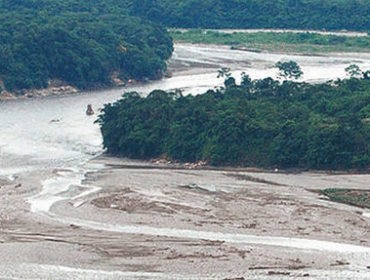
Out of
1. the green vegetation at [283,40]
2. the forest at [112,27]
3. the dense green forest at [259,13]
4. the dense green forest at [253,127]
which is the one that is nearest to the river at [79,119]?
the forest at [112,27]

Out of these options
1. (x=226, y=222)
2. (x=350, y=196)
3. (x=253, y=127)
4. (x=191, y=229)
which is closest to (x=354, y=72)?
(x=253, y=127)

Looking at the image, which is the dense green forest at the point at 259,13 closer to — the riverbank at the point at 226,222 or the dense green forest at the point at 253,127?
the dense green forest at the point at 253,127

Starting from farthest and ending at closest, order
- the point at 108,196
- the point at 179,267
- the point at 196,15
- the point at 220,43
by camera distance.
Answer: the point at 196,15 < the point at 220,43 < the point at 108,196 < the point at 179,267

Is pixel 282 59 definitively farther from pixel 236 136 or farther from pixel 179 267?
pixel 179 267

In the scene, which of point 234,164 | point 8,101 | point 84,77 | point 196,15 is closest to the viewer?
point 234,164

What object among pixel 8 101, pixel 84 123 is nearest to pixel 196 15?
pixel 8 101

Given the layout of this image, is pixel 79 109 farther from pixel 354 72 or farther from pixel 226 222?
pixel 226 222

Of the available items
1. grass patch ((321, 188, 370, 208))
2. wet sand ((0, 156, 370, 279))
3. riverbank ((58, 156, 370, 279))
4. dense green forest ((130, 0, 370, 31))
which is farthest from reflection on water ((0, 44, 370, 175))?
grass patch ((321, 188, 370, 208))
